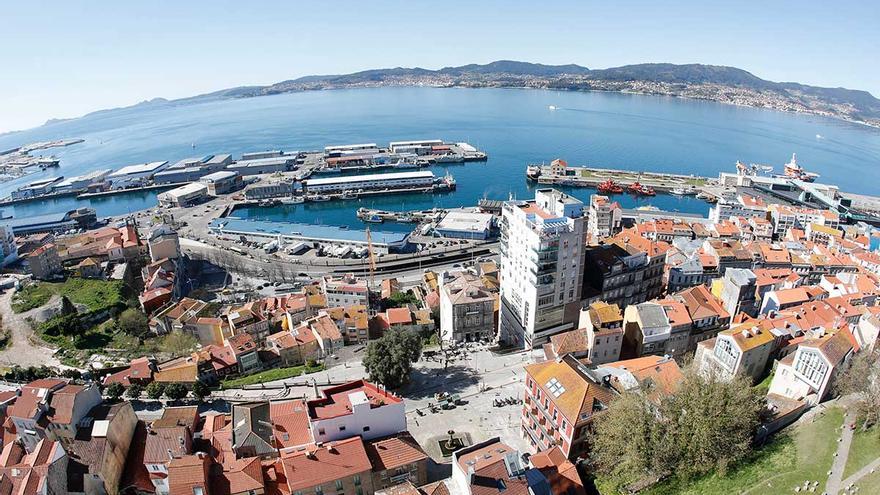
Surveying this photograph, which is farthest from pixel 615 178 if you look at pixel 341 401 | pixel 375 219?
pixel 341 401

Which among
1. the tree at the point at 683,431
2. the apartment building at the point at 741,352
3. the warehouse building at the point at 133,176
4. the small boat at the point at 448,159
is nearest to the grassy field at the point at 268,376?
the tree at the point at 683,431

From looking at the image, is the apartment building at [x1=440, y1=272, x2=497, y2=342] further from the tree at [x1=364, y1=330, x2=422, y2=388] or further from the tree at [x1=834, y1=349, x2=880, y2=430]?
the tree at [x1=834, y1=349, x2=880, y2=430]

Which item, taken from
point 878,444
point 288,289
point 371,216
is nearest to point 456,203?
point 371,216

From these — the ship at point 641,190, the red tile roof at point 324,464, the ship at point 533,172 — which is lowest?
the ship at point 641,190

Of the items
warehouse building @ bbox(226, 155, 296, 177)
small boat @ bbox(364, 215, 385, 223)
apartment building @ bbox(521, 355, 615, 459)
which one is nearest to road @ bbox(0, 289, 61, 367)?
apartment building @ bbox(521, 355, 615, 459)

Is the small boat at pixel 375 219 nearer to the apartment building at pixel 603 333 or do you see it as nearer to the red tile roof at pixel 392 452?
the apartment building at pixel 603 333

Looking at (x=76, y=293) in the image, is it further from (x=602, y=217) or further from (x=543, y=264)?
(x=602, y=217)
